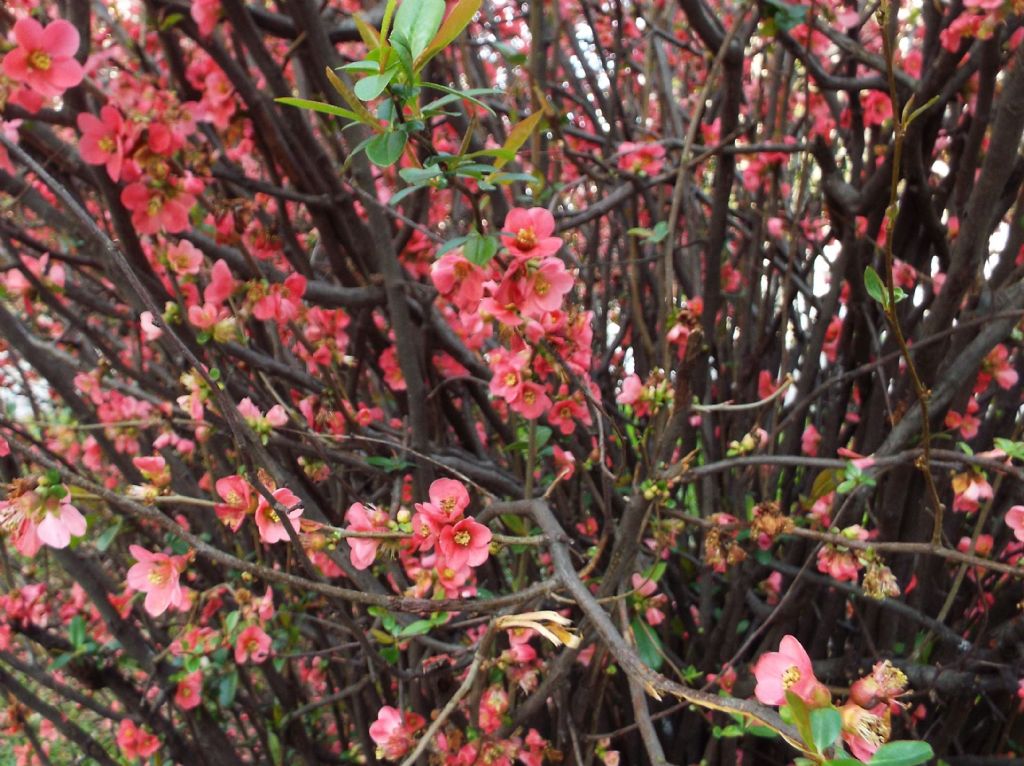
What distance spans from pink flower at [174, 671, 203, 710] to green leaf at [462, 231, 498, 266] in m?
1.26

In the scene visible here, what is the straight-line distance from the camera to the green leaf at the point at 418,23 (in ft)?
2.03

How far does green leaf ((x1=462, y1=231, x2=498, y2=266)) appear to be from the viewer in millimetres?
746

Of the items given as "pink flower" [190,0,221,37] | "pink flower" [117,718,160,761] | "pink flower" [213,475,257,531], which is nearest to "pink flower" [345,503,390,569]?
"pink flower" [213,475,257,531]

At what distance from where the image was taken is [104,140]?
3.73 feet

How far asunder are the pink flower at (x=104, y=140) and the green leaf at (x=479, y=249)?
0.67 metres

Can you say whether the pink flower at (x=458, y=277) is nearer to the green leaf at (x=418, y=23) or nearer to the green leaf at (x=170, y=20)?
A: the green leaf at (x=418, y=23)

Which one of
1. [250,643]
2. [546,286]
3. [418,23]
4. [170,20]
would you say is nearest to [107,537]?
[250,643]

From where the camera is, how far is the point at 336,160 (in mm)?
1742

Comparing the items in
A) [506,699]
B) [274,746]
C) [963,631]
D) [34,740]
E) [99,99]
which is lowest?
[274,746]

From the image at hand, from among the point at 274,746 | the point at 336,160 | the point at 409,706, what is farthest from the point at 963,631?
the point at 274,746

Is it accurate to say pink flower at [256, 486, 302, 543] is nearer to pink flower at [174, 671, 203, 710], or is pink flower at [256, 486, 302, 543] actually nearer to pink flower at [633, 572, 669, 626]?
pink flower at [633, 572, 669, 626]

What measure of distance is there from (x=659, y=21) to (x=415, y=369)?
4.64 feet

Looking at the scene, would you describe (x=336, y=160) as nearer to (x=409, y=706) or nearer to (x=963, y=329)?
(x=409, y=706)

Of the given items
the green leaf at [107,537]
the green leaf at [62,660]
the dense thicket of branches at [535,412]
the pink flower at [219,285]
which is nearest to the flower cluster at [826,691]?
the dense thicket of branches at [535,412]
